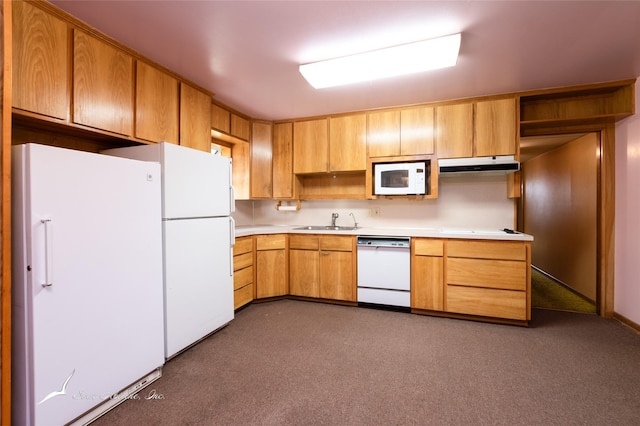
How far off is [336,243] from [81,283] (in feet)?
7.83

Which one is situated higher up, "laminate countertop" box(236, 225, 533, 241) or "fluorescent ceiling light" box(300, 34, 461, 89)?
"fluorescent ceiling light" box(300, 34, 461, 89)

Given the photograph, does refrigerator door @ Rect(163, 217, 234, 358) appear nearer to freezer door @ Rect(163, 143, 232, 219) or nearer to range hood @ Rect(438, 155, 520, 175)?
freezer door @ Rect(163, 143, 232, 219)

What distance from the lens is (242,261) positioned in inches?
126

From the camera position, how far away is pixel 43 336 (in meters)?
1.34

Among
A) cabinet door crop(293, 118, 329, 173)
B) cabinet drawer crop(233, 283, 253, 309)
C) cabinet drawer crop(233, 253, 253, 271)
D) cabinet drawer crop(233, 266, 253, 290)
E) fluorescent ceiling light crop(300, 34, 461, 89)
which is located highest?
fluorescent ceiling light crop(300, 34, 461, 89)

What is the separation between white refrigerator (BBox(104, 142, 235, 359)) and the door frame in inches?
142

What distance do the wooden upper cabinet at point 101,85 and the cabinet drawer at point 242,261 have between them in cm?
156

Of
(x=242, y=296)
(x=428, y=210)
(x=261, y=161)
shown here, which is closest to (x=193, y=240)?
(x=242, y=296)

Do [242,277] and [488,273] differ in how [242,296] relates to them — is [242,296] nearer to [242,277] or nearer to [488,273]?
[242,277]

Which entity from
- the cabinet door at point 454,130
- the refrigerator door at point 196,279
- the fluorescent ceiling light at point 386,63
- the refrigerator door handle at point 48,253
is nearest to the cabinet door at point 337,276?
the refrigerator door at point 196,279

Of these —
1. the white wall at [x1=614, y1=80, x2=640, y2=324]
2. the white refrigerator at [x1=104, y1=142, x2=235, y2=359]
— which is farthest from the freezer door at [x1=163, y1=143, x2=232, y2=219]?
the white wall at [x1=614, y1=80, x2=640, y2=324]

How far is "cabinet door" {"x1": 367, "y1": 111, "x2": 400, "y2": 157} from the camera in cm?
332

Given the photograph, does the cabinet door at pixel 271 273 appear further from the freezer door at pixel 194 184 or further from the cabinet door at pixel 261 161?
the freezer door at pixel 194 184

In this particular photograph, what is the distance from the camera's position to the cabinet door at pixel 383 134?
3320mm
